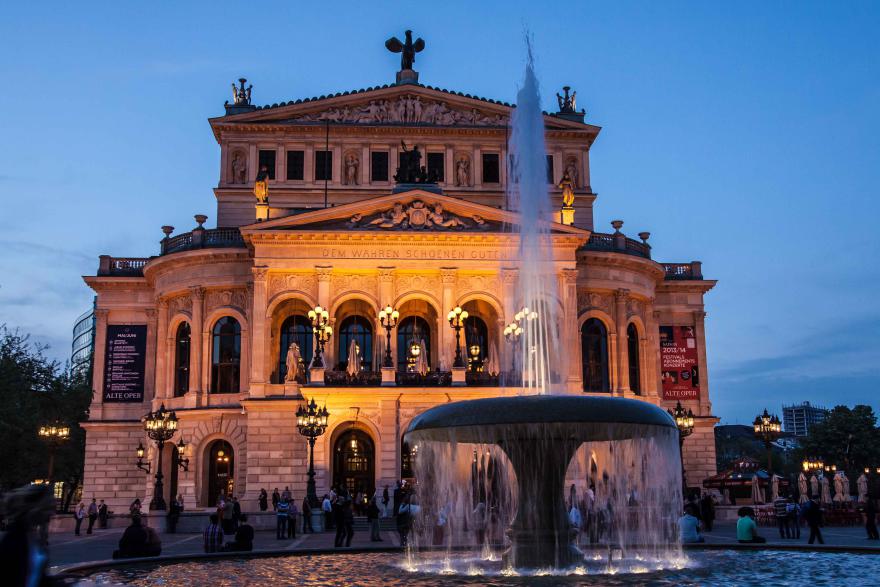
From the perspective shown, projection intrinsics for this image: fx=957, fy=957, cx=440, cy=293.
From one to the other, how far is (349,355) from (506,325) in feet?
21.5

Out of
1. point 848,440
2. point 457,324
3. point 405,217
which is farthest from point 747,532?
point 848,440

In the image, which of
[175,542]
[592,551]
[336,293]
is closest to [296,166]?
[336,293]

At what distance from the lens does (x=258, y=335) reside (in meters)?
39.0

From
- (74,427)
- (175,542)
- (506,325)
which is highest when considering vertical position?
(506,325)

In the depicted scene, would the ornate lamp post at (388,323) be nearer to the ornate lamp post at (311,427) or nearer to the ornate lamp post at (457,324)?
the ornate lamp post at (457,324)

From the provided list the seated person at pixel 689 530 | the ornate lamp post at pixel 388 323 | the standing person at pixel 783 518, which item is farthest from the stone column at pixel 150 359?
the seated person at pixel 689 530

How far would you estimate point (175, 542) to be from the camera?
27.3 metres

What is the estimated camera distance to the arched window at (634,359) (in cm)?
4431

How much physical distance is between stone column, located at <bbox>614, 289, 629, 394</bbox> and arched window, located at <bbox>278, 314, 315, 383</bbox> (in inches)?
542

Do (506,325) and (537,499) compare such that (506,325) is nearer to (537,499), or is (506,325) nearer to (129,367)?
(129,367)

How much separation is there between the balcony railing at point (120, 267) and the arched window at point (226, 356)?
→ 22.2 feet

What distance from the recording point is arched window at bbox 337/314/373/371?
41406mm

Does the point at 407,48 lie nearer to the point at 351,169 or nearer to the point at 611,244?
the point at 351,169

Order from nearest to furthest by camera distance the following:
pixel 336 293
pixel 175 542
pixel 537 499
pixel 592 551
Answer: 1. pixel 537 499
2. pixel 592 551
3. pixel 175 542
4. pixel 336 293
